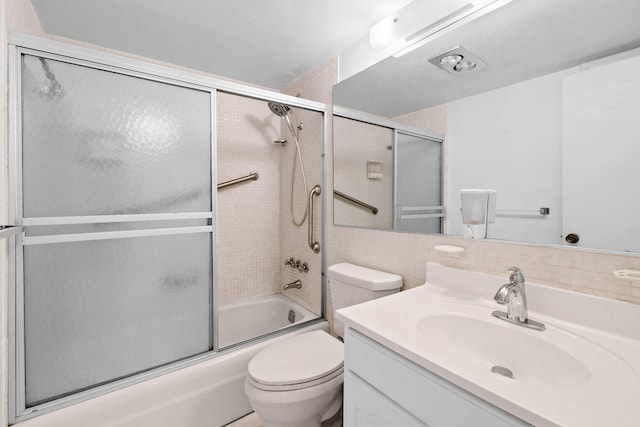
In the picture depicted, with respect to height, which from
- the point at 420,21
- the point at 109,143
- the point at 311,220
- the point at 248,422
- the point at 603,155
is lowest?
the point at 248,422

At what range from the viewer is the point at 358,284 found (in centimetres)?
141

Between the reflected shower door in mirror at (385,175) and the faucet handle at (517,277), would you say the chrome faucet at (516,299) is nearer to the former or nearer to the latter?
the faucet handle at (517,277)

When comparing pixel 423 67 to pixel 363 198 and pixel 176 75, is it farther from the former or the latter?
pixel 176 75

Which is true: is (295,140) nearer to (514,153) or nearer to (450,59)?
(450,59)

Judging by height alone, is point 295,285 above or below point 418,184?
below

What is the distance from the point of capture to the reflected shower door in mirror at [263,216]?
2.10 m

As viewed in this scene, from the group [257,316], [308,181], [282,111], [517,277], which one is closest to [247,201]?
[308,181]

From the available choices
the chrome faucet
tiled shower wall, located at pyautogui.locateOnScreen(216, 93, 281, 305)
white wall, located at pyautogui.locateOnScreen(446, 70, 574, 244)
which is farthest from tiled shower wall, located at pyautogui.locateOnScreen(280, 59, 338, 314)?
the chrome faucet

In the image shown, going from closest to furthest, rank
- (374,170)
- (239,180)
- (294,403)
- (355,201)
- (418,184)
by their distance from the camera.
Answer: (294,403) < (418,184) < (374,170) < (355,201) < (239,180)

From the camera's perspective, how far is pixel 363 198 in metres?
1.69

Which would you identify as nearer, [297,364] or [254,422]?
[297,364]

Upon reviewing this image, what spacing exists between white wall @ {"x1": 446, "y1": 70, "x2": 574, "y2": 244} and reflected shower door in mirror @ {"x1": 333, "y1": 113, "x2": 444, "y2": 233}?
10cm

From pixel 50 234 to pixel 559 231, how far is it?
1.83 meters

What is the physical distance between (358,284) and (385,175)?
63cm
